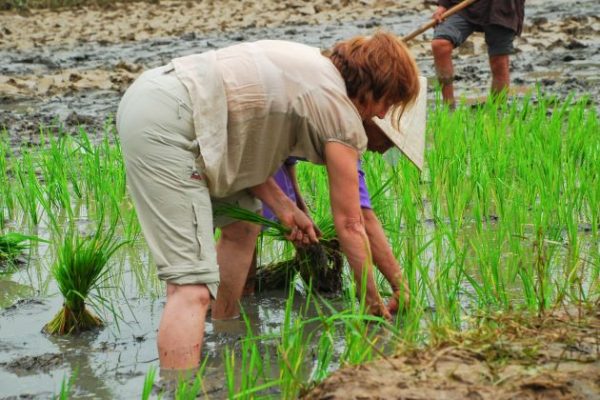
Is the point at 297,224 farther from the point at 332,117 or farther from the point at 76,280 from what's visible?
the point at 76,280

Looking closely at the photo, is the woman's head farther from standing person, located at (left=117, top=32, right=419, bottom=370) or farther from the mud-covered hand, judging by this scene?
the mud-covered hand

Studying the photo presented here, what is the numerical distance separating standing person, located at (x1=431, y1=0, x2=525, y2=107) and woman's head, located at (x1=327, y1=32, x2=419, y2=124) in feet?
12.9

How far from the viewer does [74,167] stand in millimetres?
5418

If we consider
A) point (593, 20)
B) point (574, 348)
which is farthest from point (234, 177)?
point (593, 20)

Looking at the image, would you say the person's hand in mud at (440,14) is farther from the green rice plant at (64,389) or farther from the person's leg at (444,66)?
the green rice plant at (64,389)

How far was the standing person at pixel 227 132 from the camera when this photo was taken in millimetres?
2969

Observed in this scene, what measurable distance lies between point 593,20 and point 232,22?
4.42 m

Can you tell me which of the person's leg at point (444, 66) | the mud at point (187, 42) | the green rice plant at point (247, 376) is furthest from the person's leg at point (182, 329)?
the person's leg at point (444, 66)

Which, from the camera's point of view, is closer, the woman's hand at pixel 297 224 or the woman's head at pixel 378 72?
the woman's head at pixel 378 72

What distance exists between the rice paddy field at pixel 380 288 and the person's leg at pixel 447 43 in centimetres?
50

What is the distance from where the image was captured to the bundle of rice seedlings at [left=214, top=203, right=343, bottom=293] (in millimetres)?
3662

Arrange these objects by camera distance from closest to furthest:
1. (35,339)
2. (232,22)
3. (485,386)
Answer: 1. (485,386)
2. (35,339)
3. (232,22)

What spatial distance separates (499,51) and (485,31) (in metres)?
0.16

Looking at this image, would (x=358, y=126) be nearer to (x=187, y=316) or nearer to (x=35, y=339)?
(x=187, y=316)
